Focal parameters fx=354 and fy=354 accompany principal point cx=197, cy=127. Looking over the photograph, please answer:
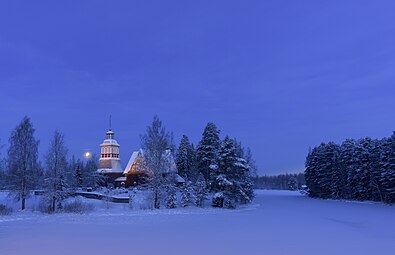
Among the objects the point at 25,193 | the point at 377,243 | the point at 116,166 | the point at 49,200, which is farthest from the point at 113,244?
the point at 116,166

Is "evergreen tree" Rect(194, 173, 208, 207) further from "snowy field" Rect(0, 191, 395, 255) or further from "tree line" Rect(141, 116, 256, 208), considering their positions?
"snowy field" Rect(0, 191, 395, 255)

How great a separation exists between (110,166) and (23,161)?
35.4 meters

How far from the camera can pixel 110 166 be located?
72.6 metres

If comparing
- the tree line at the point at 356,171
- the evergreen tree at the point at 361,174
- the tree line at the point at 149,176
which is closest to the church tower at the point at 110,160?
the tree line at the point at 149,176

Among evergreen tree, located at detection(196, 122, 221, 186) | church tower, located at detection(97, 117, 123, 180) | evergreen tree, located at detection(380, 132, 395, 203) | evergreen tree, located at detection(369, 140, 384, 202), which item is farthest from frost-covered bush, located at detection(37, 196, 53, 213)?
evergreen tree, located at detection(369, 140, 384, 202)

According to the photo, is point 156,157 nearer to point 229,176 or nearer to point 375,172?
point 229,176

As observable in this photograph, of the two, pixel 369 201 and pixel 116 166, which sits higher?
pixel 116 166

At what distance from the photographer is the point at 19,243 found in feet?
59.2

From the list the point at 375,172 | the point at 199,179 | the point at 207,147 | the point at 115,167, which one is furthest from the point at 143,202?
the point at 375,172

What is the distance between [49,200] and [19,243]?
739 inches

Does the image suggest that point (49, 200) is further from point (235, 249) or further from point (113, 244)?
point (235, 249)

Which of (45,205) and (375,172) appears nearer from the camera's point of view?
(45,205)

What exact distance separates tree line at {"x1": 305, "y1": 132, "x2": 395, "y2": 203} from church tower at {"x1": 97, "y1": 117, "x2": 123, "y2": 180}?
4130 centimetres

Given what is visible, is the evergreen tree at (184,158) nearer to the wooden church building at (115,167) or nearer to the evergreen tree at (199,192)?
the wooden church building at (115,167)
